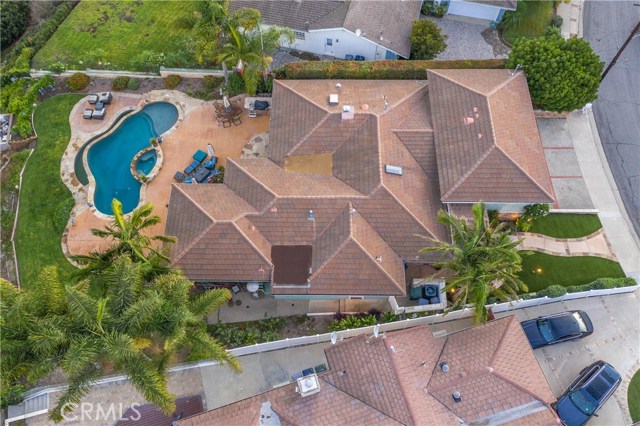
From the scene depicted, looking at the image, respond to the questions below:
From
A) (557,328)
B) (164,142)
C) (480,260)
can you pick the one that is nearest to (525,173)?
(480,260)

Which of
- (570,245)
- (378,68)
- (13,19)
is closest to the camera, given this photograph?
(570,245)

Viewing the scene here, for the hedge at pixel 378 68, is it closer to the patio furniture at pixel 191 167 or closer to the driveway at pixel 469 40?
the driveway at pixel 469 40

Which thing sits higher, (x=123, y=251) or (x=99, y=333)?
(x=123, y=251)

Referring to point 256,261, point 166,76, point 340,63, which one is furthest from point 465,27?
point 256,261

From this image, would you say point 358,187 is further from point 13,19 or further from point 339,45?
point 13,19

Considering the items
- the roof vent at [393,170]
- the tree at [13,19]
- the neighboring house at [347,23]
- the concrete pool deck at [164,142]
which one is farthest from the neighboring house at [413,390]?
the tree at [13,19]
